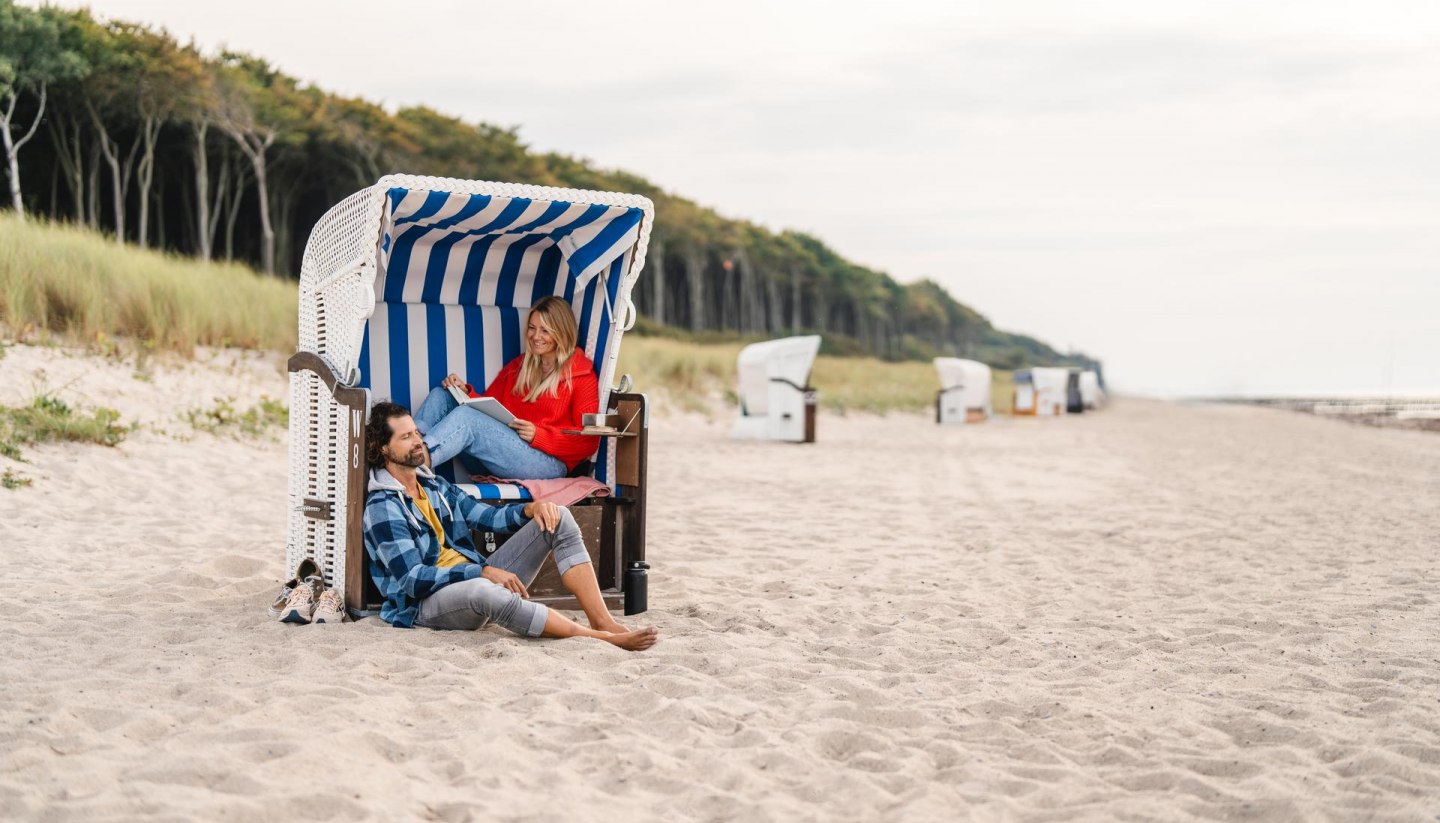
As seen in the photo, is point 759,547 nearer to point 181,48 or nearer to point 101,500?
point 101,500

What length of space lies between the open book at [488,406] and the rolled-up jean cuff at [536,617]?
109 centimetres

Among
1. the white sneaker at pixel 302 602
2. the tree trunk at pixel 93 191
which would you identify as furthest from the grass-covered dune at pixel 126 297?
the tree trunk at pixel 93 191

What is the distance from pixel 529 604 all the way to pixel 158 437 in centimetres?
597

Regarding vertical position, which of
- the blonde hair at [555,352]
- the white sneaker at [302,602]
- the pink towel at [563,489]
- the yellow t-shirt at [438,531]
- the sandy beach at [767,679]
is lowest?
the sandy beach at [767,679]

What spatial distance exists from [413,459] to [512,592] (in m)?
0.61

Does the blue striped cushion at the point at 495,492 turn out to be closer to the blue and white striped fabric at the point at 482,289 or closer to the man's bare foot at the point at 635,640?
the blue and white striped fabric at the point at 482,289

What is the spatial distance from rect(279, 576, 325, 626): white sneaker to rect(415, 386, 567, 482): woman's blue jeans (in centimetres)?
66

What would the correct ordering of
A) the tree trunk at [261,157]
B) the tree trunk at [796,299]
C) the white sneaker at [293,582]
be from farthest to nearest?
the tree trunk at [796,299]
the tree trunk at [261,157]
the white sneaker at [293,582]

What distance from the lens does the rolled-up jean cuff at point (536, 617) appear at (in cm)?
426

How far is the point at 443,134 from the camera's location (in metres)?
37.9

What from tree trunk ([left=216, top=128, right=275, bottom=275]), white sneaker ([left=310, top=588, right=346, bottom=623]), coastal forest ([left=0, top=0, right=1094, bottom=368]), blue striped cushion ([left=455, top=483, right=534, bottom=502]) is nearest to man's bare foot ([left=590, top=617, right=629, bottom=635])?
blue striped cushion ([left=455, top=483, right=534, bottom=502])

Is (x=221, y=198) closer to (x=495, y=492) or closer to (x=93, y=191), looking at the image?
(x=93, y=191)

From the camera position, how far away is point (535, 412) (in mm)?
5273

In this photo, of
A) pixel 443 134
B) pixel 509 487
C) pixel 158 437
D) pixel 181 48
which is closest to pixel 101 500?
pixel 158 437
